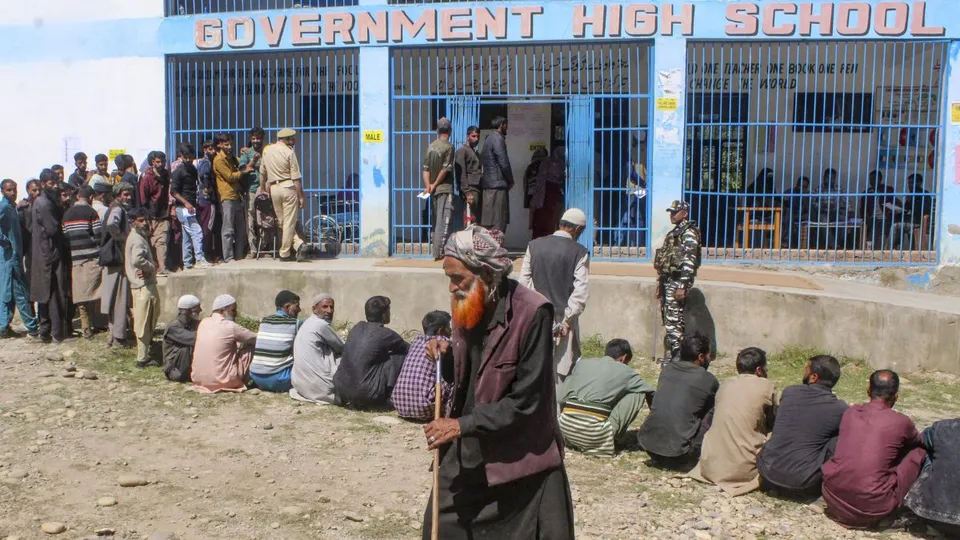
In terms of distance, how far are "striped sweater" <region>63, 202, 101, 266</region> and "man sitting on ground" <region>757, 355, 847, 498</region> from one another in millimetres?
7037

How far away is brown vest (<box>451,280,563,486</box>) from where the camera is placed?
12.3 ft

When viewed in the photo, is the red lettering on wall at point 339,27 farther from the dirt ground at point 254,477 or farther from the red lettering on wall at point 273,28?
the dirt ground at point 254,477

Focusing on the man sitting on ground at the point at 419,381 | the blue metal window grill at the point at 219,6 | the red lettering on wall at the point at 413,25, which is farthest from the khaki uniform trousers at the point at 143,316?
the blue metal window grill at the point at 219,6

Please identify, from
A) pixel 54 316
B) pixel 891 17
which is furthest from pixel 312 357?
pixel 891 17

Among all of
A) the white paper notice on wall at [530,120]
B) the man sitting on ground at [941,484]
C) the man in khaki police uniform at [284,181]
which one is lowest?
the man sitting on ground at [941,484]

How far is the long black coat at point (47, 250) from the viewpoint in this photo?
10.4 meters

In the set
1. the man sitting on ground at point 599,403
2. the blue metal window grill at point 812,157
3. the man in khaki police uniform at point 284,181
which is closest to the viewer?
the man sitting on ground at point 599,403

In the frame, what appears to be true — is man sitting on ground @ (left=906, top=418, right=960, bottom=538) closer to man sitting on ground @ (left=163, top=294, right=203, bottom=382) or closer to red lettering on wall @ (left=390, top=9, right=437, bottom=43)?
man sitting on ground @ (left=163, top=294, right=203, bottom=382)

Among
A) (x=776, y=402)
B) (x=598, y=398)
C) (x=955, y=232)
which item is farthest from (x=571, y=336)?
(x=955, y=232)

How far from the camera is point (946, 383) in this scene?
9156mm

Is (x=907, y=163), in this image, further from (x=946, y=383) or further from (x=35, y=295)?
(x=35, y=295)

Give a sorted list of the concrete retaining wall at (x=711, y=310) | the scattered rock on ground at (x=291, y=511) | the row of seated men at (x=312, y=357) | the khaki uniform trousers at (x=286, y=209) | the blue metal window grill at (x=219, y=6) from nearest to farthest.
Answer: the scattered rock on ground at (x=291, y=511) → the row of seated men at (x=312, y=357) → the concrete retaining wall at (x=711, y=310) → the khaki uniform trousers at (x=286, y=209) → the blue metal window grill at (x=219, y=6)

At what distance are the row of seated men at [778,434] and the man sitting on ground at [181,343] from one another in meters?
3.60

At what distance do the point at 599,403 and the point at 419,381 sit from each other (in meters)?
1.50
